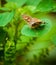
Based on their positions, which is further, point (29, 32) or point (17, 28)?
point (17, 28)

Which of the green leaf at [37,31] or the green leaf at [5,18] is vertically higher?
the green leaf at [5,18]

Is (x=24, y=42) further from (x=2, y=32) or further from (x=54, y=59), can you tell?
(x=54, y=59)

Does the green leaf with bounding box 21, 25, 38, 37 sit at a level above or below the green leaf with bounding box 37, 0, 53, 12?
below

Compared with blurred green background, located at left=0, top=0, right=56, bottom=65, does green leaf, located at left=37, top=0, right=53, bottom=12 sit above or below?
above

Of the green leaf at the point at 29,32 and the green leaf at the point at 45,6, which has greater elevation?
the green leaf at the point at 45,6

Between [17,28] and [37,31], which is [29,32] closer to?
[37,31]

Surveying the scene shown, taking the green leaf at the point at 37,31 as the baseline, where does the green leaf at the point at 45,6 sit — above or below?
above

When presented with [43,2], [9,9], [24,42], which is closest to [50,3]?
[43,2]

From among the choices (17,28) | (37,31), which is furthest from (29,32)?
(17,28)
